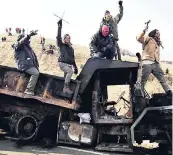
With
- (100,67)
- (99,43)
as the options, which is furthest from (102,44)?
(100,67)

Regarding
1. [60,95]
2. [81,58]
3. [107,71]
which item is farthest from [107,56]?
[81,58]

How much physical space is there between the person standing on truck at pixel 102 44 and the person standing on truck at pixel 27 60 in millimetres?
1334

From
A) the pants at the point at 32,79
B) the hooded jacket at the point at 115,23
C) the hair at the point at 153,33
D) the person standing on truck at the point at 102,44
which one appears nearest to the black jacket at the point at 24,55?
the pants at the point at 32,79

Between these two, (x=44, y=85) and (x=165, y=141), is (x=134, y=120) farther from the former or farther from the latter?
(x=44, y=85)

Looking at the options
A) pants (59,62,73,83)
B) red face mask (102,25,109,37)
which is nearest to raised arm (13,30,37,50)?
pants (59,62,73,83)

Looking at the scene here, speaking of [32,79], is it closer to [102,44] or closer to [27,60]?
[27,60]

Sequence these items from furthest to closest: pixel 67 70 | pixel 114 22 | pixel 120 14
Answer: pixel 120 14 → pixel 114 22 → pixel 67 70

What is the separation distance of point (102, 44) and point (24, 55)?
1.81 metres

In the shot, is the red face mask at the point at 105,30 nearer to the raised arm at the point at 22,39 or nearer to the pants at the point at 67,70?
the pants at the point at 67,70

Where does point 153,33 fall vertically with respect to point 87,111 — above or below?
above

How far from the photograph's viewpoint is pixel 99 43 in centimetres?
814

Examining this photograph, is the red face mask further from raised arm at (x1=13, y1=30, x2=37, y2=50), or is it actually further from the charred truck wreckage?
raised arm at (x1=13, y1=30, x2=37, y2=50)

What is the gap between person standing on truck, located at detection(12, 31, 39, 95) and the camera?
26.1 ft

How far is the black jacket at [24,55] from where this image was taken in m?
8.09
